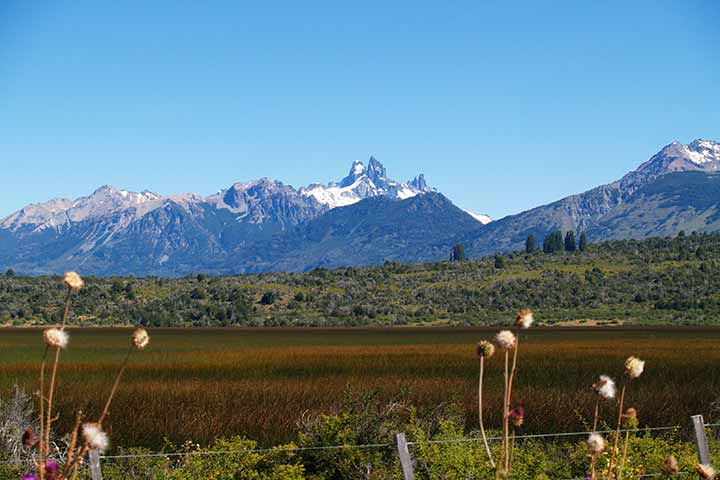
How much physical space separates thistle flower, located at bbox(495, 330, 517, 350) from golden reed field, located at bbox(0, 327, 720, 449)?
12874 millimetres

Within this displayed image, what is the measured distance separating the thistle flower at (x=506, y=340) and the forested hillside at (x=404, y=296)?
12151cm

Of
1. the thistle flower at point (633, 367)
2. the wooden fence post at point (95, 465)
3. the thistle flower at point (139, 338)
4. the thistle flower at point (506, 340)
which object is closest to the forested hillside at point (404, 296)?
the wooden fence post at point (95, 465)

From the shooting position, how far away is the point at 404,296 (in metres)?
155

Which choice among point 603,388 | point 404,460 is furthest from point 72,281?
point 404,460

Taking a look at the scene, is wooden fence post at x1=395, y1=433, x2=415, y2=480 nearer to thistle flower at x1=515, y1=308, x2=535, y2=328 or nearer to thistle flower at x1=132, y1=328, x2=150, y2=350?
A: thistle flower at x1=515, y1=308, x2=535, y2=328

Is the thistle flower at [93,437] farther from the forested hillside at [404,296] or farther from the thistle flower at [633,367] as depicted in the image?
the forested hillside at [404,296]

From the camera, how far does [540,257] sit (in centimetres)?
19500

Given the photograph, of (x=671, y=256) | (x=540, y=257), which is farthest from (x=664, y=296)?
(x=540, y=257)

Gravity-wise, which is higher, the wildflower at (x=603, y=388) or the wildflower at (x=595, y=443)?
the wildflower at (x=603, y=388)

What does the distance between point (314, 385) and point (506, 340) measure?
2696 centimetres

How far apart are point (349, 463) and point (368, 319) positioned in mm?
120719

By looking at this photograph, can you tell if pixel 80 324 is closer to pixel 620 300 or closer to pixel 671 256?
pixel 620 300

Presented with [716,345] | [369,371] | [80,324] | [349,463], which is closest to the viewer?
[349,463]

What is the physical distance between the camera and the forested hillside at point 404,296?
130250 millimetres
